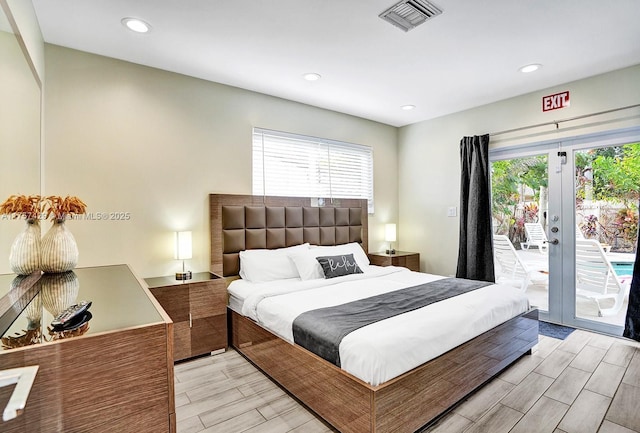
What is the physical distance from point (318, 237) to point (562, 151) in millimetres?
2919

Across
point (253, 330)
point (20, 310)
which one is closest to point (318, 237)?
point (253, 330)

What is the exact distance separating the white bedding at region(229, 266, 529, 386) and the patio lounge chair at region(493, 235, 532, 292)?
1.34 metres

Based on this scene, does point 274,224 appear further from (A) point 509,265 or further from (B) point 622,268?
(B) point 622,268

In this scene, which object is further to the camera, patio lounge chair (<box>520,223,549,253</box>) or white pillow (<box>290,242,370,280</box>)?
patio lounge chair (<box>520,223,549,253</box>)

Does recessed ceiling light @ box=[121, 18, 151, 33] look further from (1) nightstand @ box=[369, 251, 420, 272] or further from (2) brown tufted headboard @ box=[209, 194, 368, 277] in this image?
(1) nightstand @ box=[369, 251, 420, 272]

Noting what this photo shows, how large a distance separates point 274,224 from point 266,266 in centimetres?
58

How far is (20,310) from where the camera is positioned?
1110 mm

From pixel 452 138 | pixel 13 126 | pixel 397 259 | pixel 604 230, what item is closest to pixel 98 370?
pixel 13 126

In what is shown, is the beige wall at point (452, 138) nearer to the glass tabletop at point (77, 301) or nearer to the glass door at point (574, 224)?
the glass door at point (574, 224)

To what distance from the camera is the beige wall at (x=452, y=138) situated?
3297 millimetres

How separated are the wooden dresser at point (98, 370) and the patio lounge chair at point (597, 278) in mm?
4170

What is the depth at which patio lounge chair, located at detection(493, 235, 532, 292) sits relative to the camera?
4094mm

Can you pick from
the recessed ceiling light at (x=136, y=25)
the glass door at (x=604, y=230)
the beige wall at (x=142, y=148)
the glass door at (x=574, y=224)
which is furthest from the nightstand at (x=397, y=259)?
the recessed ceiling light at (x=136, y=25)

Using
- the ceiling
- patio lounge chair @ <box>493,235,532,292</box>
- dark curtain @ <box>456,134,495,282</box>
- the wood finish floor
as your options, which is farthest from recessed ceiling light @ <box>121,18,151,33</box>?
patio lounge chair @ <box>493,235,532,292</box>
